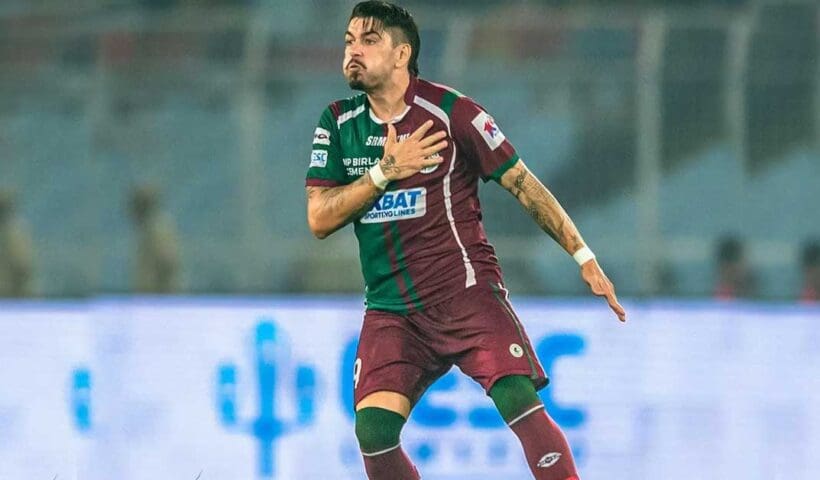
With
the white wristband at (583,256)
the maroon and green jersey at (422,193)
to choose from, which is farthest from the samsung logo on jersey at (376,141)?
the white wristband at (583,256)

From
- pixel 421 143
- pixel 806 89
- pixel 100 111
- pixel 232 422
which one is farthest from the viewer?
pixel 100 111

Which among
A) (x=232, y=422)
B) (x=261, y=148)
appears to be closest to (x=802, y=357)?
(x=232, y=422)

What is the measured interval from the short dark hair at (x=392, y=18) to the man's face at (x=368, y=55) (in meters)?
0.02

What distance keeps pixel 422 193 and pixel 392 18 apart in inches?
21.2

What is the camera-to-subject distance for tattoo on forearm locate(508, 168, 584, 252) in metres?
4.73

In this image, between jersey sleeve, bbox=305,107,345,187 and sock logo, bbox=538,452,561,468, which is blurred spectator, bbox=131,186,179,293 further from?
sock logo, bbox=538,452,561,468

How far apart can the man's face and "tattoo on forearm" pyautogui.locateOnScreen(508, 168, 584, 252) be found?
51cm

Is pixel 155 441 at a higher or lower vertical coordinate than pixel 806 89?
lower

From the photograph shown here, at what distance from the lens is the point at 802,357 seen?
7.16m

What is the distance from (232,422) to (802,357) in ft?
8.56

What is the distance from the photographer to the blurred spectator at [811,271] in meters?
9.95

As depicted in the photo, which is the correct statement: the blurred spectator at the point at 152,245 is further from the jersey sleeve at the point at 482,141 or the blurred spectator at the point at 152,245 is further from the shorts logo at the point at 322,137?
the jersey sleeve at the point at 482,141

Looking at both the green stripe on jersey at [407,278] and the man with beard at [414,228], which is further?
the green stripe on jersey at [407,278]

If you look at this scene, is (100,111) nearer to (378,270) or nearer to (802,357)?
(802,357)
